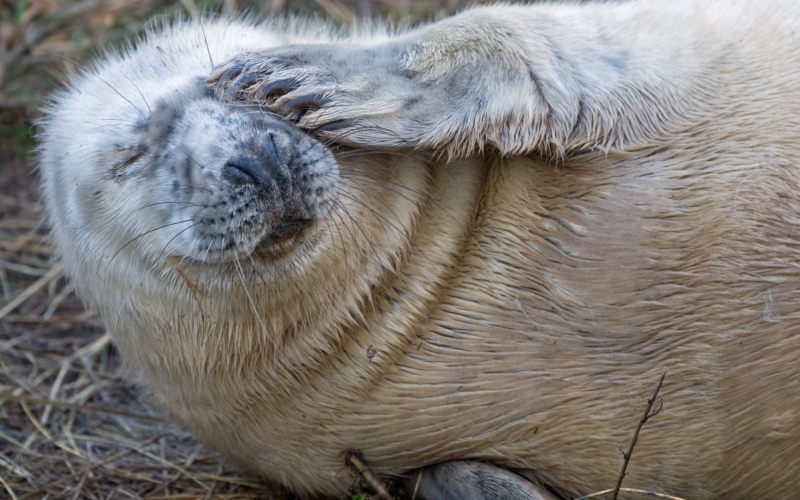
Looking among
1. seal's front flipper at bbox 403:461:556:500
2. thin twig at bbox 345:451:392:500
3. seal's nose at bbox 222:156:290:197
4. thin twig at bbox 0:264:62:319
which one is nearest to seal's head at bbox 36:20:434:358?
seal's nose at bbox 222:156:290:197

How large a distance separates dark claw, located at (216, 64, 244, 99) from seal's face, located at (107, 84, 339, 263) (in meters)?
0.04

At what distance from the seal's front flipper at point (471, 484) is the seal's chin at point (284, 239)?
2.80 ft

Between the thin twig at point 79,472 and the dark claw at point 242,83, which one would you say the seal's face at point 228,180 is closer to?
the dark claw at point 242,83

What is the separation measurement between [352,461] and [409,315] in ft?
1.64

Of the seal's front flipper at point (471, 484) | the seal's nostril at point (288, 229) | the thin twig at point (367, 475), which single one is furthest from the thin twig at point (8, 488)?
the seal's nostril at point (288, 229)

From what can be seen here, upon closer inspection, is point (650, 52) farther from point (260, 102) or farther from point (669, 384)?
point (260, 102)

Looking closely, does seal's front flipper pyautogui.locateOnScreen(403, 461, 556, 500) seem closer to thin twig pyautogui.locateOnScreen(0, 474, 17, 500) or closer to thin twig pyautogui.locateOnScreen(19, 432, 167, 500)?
thin twig pyautogui.locateOnScreen(19, 432, 167, 500)

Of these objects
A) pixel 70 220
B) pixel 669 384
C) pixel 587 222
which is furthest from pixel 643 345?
pixel 70 220

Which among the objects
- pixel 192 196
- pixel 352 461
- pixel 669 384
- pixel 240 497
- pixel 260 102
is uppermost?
pixel 260 102

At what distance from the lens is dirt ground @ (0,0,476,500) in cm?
288

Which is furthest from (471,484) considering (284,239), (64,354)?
(64,354)

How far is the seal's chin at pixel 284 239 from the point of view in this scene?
1930 mm

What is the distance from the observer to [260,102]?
2066mm

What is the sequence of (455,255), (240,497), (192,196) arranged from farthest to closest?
(240,497)
(455,255)
(192,196)
